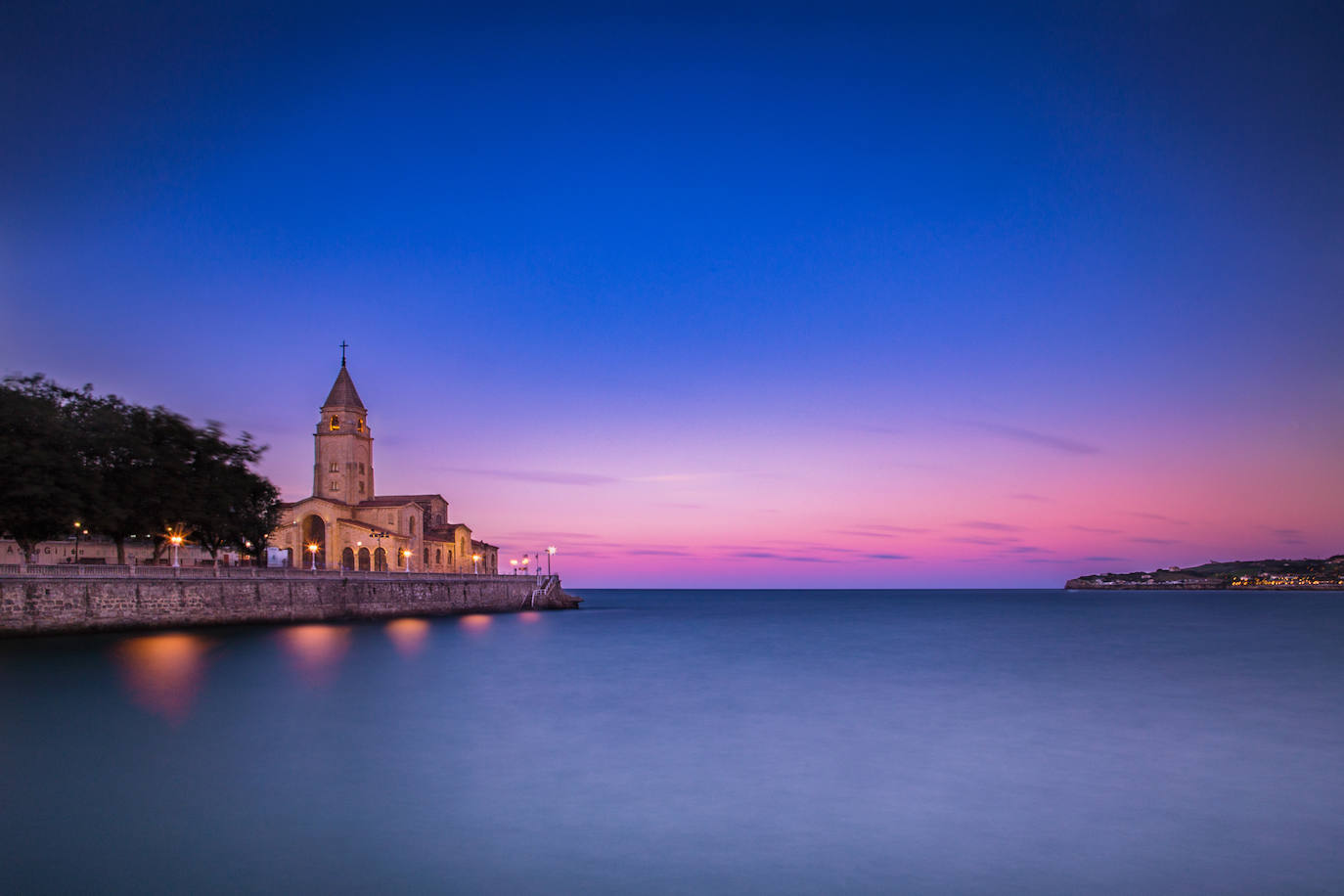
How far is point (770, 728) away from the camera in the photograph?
18.5 m

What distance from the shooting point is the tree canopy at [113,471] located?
34656mm

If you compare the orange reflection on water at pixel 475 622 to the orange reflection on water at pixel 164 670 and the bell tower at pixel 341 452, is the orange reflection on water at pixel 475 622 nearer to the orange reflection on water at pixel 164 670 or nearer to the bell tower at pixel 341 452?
the orange reflection on water at pixel 164 670

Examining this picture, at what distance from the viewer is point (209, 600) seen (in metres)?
41.5

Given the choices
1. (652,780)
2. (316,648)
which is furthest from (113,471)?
(652,780)

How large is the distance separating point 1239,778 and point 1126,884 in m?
6.70

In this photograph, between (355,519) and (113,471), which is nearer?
(113,471)

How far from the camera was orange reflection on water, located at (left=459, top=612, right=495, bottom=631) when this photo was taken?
171 feet

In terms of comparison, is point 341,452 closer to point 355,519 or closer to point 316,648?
point 355,519

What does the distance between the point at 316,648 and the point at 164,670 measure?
950cm

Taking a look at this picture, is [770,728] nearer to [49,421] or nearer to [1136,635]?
[49,421]

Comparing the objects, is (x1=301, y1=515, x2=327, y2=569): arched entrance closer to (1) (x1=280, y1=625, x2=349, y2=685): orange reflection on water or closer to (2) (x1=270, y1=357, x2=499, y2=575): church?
(2) (x1=270, y1=357, x2=499, y2=575): church

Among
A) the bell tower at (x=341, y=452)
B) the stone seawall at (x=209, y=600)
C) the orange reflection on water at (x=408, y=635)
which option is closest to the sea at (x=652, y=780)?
the stone seawall at (x=209, y=600)

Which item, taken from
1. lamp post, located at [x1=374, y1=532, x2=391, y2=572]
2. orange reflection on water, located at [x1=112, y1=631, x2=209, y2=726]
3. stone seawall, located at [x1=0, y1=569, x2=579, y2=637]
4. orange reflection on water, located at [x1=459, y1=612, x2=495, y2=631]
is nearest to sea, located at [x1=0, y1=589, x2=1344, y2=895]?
orange reflection on water, located at [x1=112, y1=631, x2=209, y2=726]

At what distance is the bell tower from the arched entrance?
812 cm
